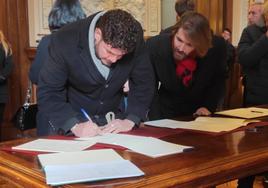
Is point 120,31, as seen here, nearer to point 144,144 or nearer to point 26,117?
point 144,144

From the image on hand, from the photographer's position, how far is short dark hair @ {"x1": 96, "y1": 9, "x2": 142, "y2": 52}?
1.93 meters

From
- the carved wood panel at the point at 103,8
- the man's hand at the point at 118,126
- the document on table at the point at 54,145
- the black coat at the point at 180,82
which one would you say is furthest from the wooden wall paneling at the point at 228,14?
the document on table at the point at 54,145

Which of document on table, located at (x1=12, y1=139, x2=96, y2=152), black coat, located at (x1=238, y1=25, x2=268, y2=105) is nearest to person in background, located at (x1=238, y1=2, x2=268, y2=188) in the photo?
black coat, located at (x1=238, y1=25, x2=268, y2=105)

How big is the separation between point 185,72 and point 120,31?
38.9 inches

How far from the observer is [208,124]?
7.87 ft

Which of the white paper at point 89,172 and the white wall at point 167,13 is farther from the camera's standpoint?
the white wall at point 167,13

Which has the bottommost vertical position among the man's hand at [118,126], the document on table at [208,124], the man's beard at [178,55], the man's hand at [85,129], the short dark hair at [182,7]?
the document on table at [208,124]

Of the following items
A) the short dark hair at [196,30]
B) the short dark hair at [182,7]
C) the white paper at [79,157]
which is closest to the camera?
the white paper at [79,157]

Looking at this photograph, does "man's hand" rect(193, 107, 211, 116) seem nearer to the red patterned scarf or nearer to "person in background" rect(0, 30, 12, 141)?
the red patterned scarf

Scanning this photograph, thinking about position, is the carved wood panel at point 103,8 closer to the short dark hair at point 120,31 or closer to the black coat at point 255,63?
the black coat at point 255,63

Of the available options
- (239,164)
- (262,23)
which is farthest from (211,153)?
(262,23)

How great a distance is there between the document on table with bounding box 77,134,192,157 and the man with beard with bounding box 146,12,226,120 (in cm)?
78

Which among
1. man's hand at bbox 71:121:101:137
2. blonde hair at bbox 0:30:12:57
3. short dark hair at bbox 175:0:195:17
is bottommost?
man's hand at bbox 71:121:101:137

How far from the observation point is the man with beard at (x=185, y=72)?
265cm
